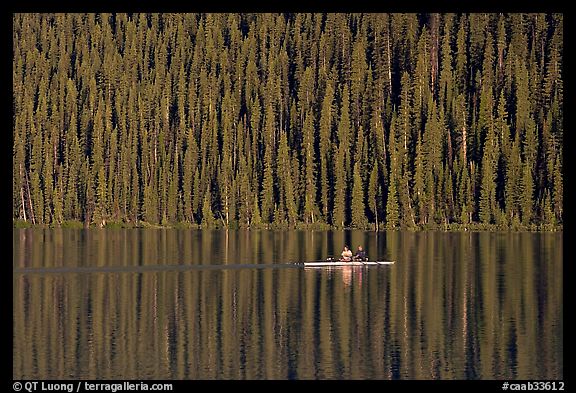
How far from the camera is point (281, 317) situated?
60.6 metres

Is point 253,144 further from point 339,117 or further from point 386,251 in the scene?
point 386,251

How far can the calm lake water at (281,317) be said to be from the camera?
160ft

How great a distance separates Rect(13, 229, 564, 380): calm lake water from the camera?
4872 cm

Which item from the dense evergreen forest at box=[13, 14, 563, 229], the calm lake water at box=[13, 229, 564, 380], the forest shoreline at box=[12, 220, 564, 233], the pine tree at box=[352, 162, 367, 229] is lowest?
the calm lake water at box=[13, 229, 564, 380]

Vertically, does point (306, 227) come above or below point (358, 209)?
below

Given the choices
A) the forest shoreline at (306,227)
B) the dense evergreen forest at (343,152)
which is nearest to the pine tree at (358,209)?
the dense evergreen forest at (343,152)

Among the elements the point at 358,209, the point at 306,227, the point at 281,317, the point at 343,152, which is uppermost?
the point at 343,152

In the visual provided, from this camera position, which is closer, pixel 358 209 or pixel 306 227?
pixel 358 209

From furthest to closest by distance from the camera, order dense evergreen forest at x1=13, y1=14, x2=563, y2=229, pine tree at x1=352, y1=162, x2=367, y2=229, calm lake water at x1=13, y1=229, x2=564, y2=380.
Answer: dense evergreen forest at x1=13, y1=14, x2=563, y2=229 → pine tree at x1=352, y1=162, x2=367, y2=229 → calm lake water at x1=13, y1=229, x2=564, y2=380

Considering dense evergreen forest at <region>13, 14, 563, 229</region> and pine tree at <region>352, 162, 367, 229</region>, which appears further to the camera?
dense evergreen forest at <region>13, 14, 563, 229</region>

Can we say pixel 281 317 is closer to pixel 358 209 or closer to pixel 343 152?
pixel 358 209

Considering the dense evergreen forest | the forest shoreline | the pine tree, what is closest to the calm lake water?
the forest shoreline

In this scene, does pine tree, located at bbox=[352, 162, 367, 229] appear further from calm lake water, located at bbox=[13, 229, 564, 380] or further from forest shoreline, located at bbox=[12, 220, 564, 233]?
calm lake water, located at bbox=[13, 229, 564, 380]

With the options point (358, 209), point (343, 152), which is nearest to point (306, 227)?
point (358, 209)
